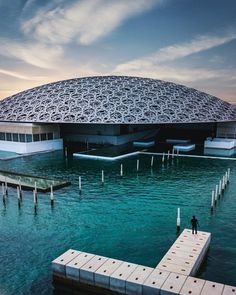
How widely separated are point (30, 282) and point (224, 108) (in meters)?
50.0

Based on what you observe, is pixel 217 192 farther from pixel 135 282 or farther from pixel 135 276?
pixel 135 282

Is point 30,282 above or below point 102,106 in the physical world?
below

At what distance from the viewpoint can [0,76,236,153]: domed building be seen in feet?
151

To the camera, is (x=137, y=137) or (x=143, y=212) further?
(x=137, y=137)

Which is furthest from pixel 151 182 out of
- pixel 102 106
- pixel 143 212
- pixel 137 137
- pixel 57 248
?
pixel 137 137

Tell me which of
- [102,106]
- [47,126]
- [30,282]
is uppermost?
[102,106]

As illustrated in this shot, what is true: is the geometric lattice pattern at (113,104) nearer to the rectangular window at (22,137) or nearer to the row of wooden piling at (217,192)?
the rectangular window at (22,137)

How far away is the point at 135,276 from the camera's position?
12312 mm

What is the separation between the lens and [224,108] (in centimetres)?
5594

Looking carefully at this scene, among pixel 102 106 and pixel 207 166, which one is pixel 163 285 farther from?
pixel 102 106

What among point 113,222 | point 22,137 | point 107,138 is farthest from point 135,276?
point 107,138

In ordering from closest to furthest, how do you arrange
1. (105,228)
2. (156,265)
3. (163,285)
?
(163,285) < (156,265) < (105,228)

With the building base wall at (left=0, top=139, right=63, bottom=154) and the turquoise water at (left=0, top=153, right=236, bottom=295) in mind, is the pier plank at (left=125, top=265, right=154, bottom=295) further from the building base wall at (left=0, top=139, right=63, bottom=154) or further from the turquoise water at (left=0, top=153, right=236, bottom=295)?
the building base wall at (left=0, top=139, right=63, bottom=154)

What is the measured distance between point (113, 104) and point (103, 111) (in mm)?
2356
